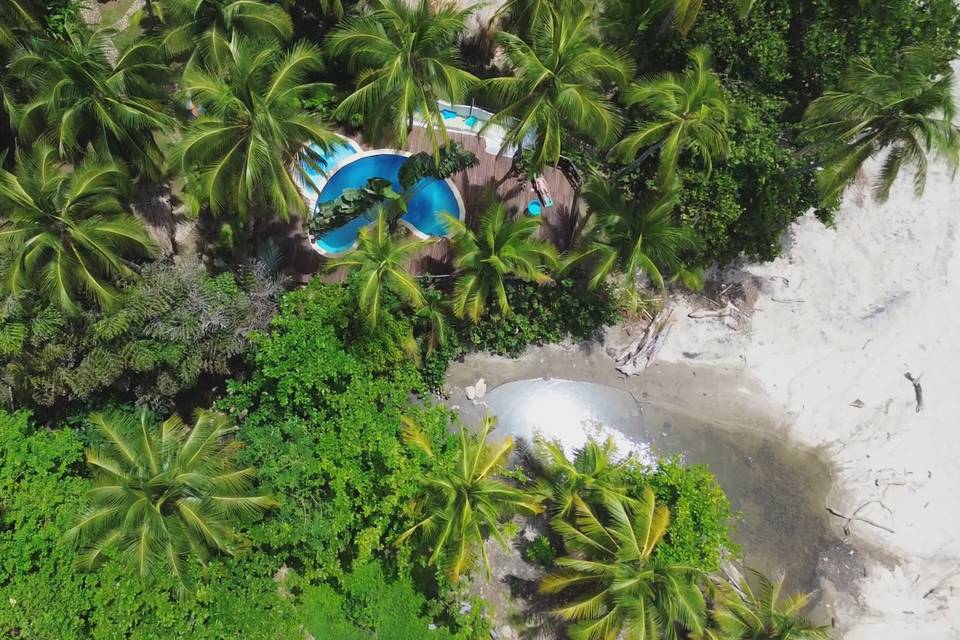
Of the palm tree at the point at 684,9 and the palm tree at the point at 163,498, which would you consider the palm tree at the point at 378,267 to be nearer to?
the palm tree at the point at 163,498

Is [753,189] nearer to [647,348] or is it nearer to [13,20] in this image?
[647,348]

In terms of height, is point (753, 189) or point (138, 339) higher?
point (753, 189)

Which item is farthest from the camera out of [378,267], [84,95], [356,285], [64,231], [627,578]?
[356,285]

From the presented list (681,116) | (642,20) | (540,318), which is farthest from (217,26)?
(681,116)

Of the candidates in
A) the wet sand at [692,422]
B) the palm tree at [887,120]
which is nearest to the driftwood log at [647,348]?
the wet sand at [692,422]

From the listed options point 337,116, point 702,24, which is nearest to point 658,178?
point 702,24

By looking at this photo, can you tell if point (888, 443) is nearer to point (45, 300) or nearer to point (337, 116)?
point (337, 116)

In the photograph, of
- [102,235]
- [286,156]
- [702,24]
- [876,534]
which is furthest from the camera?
[876,534]
